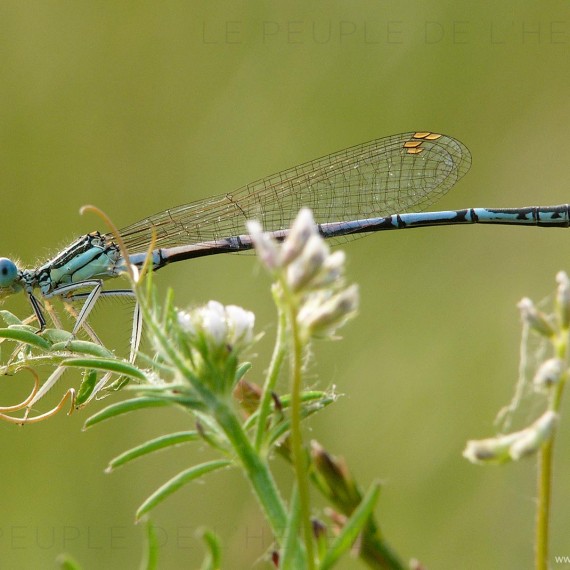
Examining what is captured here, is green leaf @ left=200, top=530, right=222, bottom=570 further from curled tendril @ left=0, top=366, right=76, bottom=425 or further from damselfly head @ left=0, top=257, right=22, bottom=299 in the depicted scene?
damselfly head @ left=0, top=257, right=22, bottom=299

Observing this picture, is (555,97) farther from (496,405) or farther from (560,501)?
(560,501)

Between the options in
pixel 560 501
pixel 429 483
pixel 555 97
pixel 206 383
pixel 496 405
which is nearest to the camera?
pixel 206 383

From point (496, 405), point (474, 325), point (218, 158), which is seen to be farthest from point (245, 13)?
point (496, 405)

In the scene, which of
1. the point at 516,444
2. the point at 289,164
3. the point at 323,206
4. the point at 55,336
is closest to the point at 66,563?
the point at 516,444

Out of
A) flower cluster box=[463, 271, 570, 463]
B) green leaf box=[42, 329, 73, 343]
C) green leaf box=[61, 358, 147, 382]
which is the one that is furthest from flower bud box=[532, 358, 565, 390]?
green leaf box=[42, 329, 73, 343]

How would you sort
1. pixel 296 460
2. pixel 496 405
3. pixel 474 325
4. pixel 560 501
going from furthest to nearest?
pixel 474 325
pixel 496 405
pixel 560 501
pixel 296 460

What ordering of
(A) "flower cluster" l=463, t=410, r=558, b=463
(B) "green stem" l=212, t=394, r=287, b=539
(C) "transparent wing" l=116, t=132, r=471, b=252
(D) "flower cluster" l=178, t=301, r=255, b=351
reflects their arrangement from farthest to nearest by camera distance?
(C) "transparent wing" l=116, t=132, r=471, b=252, (D) "flower cluster" l=178, t=301, r=255, b=351, (B) "green stem" l=212, t=394, r=287, b=539, (A) "flower cluster" l=463, t=410, r=558, b=463
